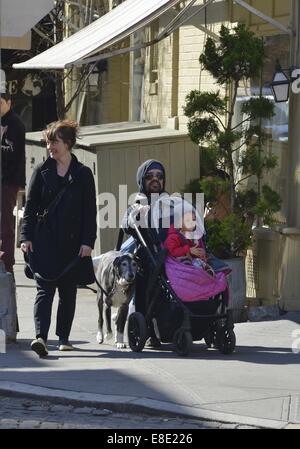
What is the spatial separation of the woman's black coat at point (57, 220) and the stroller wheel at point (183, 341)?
3.28 ft

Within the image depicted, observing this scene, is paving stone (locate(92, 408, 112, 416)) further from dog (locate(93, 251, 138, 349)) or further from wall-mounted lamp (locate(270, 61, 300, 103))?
wall-mounted lamp (locate(270, 61, 300, 103))

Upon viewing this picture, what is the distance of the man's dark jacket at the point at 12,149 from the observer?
11.3 meters

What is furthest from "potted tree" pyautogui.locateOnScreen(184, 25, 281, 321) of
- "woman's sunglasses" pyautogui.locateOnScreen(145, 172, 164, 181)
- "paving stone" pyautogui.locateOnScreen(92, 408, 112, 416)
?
"paving stone" pyautogui.locateOnScreen(92, 408, 112, 416)

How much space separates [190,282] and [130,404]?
2285 millimetres

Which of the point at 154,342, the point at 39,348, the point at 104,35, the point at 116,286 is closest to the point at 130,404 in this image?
the point at 39,348

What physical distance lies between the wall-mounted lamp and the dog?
2.96 m

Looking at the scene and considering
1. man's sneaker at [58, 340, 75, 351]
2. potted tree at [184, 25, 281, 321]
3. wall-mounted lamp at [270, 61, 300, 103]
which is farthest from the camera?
potted tree at [184, 25, 281, 321]

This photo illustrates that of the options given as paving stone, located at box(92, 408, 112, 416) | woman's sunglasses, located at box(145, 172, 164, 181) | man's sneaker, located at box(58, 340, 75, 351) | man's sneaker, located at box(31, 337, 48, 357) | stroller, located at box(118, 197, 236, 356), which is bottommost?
man's sneaker, located at box(58, 340, 75, 351)

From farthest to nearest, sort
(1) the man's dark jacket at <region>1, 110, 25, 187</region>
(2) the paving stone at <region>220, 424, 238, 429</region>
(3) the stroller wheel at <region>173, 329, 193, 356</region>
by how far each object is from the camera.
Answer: (1) the man's dark jacket at <region>1, 110, 25, 187</region>, (3) the stroller wheel at <region>173, 329, 193, 356</region>, (2) the paving stone at <region>220, 424, 238, 429</region>

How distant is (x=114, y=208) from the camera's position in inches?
619

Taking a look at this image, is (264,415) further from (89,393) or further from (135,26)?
(135,26)

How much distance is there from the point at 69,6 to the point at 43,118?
578 cm

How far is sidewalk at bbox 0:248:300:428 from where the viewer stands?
805 centimetres
